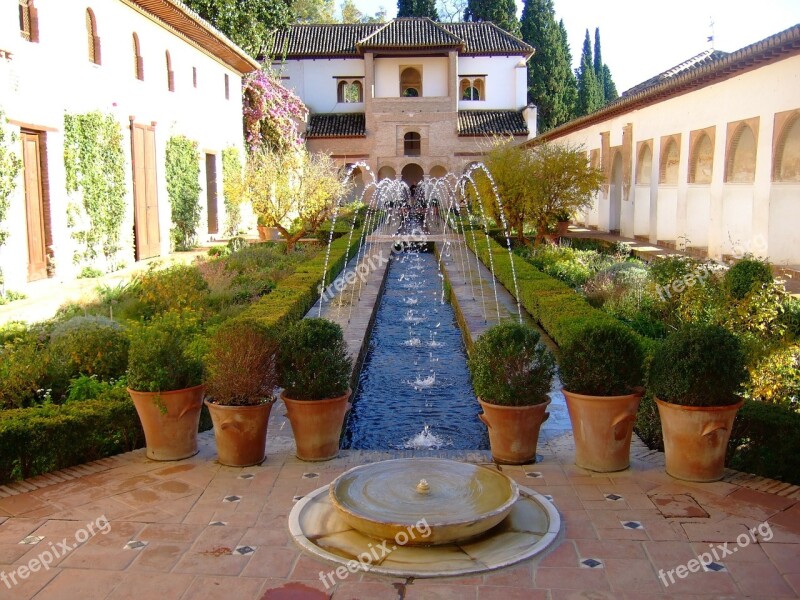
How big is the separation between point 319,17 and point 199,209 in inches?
1504

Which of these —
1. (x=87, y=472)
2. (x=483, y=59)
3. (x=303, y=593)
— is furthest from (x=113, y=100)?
(x=483, y=59)

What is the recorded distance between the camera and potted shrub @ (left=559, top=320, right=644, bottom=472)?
4812mm

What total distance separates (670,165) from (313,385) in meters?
17.4

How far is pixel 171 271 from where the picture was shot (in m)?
10.4

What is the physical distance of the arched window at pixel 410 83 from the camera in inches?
1510

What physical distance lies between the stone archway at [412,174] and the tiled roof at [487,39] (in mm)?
6129

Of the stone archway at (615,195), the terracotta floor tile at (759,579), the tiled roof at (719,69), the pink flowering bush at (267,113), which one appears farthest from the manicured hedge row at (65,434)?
the pink flowering bush at (267,113)

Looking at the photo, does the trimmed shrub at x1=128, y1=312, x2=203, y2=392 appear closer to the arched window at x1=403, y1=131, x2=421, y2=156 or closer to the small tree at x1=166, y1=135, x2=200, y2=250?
the small tree at x1=166, y1=135, x2=200, y2=250

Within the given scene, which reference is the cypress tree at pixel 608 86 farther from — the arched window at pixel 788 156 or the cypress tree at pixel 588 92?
the arched window at pixel 788 156

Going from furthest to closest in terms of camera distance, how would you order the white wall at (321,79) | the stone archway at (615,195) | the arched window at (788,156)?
the white wall at (321,79) < the stone archway at (615,195) < the arched window at (788,156)

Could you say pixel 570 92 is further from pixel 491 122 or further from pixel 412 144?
pixel 412 144

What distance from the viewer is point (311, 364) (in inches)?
198

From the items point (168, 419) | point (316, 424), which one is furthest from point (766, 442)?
point (168, 419)

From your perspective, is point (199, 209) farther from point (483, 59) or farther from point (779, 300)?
point (483, 59)
